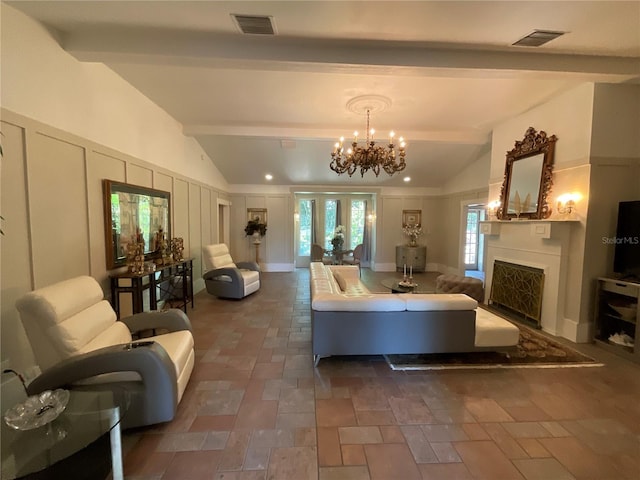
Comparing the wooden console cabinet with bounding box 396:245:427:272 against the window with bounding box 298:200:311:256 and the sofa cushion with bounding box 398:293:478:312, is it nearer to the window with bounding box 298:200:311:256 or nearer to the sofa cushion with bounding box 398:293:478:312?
the window with bounding box 298:200:311:256

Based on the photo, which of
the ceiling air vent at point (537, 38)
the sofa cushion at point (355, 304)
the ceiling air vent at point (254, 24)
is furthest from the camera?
the sofa cushion at point (355, 304)

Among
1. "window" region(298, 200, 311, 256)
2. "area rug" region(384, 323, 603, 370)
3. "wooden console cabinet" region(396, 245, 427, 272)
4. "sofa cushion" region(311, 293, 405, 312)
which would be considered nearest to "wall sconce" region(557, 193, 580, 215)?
"area rug" region(384, 323, 603, 370)

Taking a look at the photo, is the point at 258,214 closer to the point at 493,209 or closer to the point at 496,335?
the point at 493,209

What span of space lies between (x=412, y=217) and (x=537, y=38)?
6.13 meters

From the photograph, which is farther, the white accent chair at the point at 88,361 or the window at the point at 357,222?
the window at the point at 357,222

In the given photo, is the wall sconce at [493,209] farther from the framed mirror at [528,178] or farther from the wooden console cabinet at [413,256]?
the wooden console cabinet at [413,256]

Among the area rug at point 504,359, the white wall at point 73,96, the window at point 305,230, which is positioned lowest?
the area rug at point 504,359

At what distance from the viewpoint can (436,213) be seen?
8438 mm

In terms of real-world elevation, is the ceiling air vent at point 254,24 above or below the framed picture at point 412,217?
above

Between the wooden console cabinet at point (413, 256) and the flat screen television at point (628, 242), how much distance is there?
15.9 ft

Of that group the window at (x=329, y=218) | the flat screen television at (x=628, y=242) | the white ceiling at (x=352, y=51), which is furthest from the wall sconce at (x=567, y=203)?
the window at (x=329, y=218)

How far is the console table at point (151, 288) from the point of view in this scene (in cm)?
323

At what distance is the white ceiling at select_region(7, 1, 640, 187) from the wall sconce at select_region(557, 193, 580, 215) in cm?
128

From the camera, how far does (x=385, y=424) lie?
6.60 ft
